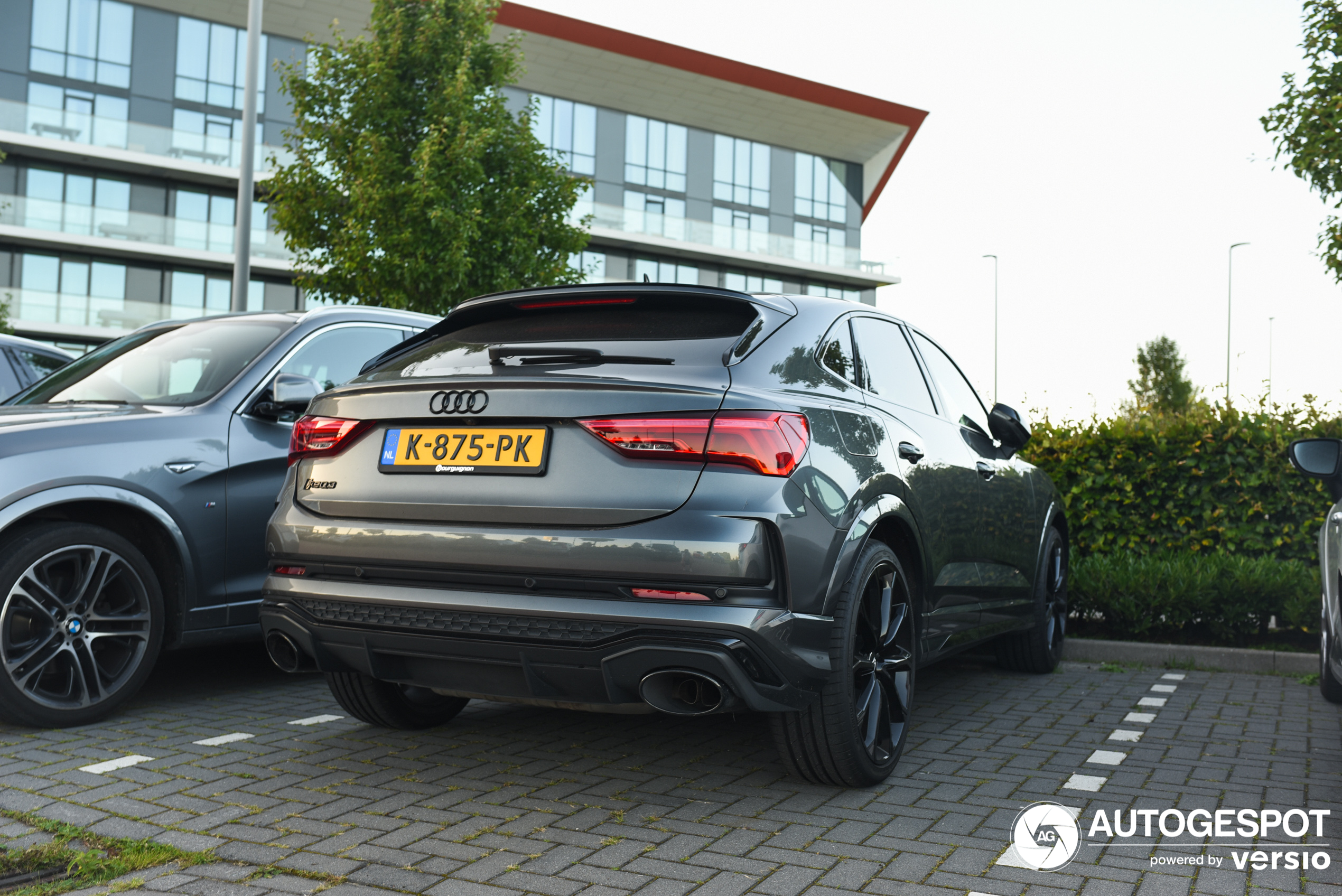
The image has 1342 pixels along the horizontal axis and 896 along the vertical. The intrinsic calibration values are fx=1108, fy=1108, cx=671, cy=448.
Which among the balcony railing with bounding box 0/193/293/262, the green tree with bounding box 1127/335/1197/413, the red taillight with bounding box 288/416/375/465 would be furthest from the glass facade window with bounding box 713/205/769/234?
the red taillight with bounding box 288/416/375/465

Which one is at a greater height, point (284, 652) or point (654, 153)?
point (654, 153)

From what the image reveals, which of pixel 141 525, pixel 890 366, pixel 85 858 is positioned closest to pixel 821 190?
pixel 890 366

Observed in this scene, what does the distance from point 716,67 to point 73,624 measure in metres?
40.5

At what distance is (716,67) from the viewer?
41844 millimetres

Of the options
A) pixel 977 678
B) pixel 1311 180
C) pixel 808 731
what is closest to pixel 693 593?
pixel 808 731

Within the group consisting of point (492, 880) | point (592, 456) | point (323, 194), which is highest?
point (323, 194)

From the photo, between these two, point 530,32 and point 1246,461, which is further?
point 530,32

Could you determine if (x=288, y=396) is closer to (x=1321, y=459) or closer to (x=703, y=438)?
(x=703, y=438)

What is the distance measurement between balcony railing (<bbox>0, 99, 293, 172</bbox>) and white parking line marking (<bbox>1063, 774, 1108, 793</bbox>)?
3335 cm

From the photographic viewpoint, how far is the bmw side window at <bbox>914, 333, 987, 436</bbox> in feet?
16.9

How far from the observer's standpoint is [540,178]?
1722cm

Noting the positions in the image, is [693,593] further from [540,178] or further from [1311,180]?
[540,178]

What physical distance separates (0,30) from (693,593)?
40171 mm

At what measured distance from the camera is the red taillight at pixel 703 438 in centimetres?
322
